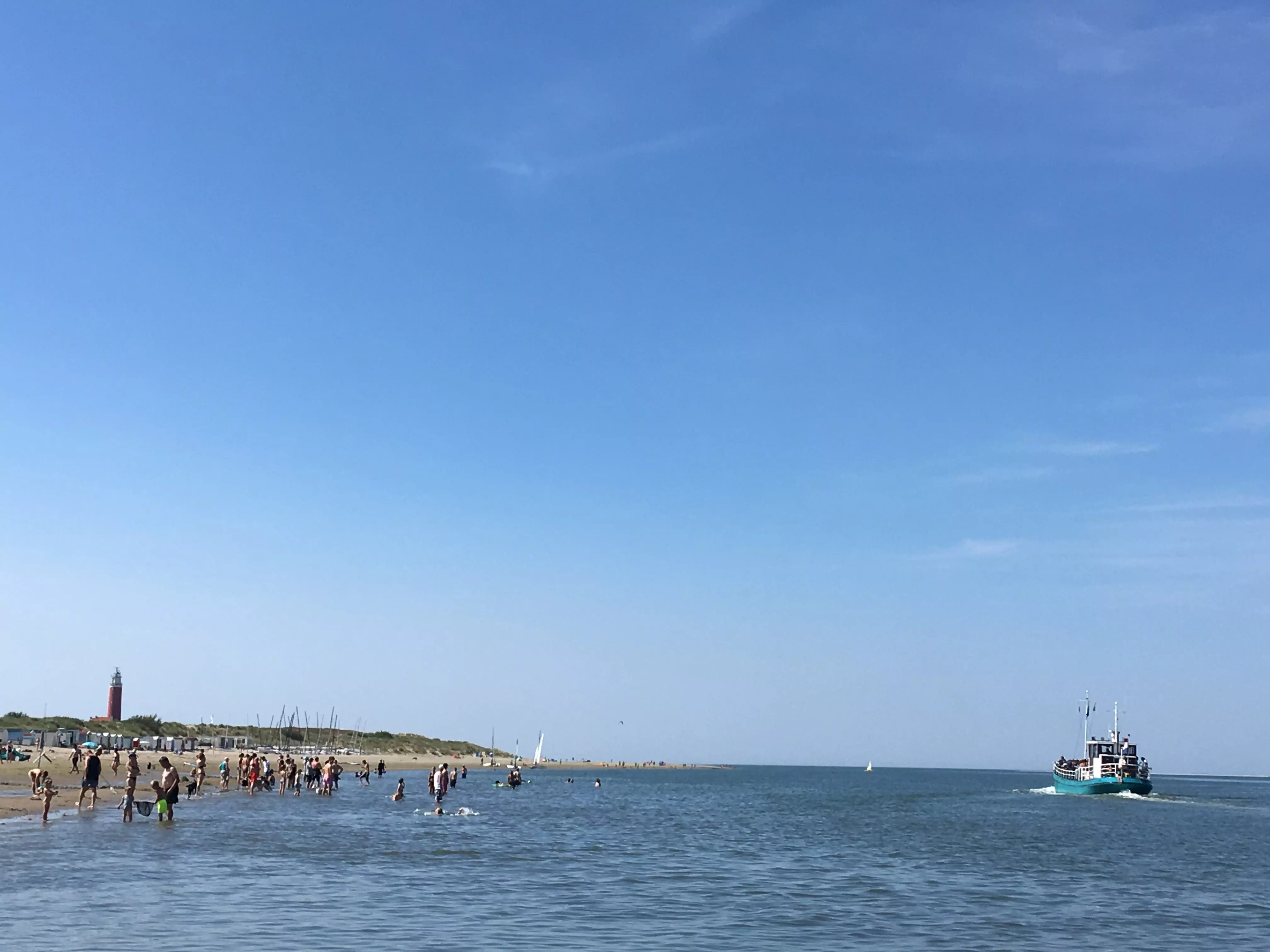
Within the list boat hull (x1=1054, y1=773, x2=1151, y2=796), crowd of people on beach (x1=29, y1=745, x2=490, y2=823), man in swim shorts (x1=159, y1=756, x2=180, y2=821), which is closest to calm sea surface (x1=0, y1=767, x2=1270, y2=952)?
man in swim shorts (x1=159, y1=756, x2=180, y2=821)

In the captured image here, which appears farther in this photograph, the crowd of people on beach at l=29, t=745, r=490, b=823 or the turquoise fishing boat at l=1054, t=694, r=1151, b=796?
the turquoise fishing boat at l=1054, t=694, r=1151, b=796

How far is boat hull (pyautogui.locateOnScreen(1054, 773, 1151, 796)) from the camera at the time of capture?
9688 cm

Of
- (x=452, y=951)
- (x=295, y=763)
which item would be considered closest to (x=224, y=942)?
(x=452, y=951)

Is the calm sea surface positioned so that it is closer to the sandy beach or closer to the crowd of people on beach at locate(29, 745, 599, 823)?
the crowd of people on beach at locate(29, 745, 599, 823)

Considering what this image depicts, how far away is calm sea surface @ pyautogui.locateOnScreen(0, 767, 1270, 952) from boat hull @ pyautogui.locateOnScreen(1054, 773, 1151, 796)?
3826 cm

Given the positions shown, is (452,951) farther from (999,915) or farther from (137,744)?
(137,744)

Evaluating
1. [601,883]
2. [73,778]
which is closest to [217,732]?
[73,778]

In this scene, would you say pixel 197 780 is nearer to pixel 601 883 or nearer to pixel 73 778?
pixel 73 778

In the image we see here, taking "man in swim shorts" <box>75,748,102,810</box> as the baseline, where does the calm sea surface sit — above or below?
below

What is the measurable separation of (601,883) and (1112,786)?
82.1m

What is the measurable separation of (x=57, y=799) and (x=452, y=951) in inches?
1397

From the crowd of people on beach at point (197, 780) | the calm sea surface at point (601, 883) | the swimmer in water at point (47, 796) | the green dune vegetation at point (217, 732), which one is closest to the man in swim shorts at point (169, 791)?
the crowd of people on beach at point (197, 780)

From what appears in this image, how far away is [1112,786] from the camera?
320ft

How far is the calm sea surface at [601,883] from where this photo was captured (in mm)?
21141
